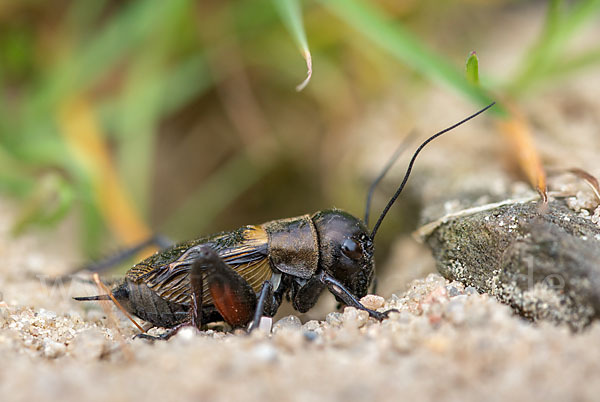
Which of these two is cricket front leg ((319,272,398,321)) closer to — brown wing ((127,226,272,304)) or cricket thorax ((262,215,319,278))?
cricket thorax ((262,215,319,278))

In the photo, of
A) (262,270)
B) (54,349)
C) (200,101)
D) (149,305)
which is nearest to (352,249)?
(262,270)

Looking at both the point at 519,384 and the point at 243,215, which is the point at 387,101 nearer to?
the point at 243,215

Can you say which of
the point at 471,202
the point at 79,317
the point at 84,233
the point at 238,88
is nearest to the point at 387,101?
the point at 238,88

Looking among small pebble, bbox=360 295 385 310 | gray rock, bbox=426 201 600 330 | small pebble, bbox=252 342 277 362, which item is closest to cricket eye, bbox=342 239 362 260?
small pebble, bbox=360 295 385 310

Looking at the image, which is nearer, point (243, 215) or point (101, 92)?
point (101, 92)

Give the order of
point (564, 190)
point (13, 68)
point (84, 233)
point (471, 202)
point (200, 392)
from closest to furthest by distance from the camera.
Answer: point (200, 392)
point (564, 190)
point (471, 202)
point (84, 233)
point (13, 68)

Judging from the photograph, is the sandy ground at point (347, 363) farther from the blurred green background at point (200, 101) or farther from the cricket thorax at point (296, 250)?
the blurred green background at point (200, 101)
